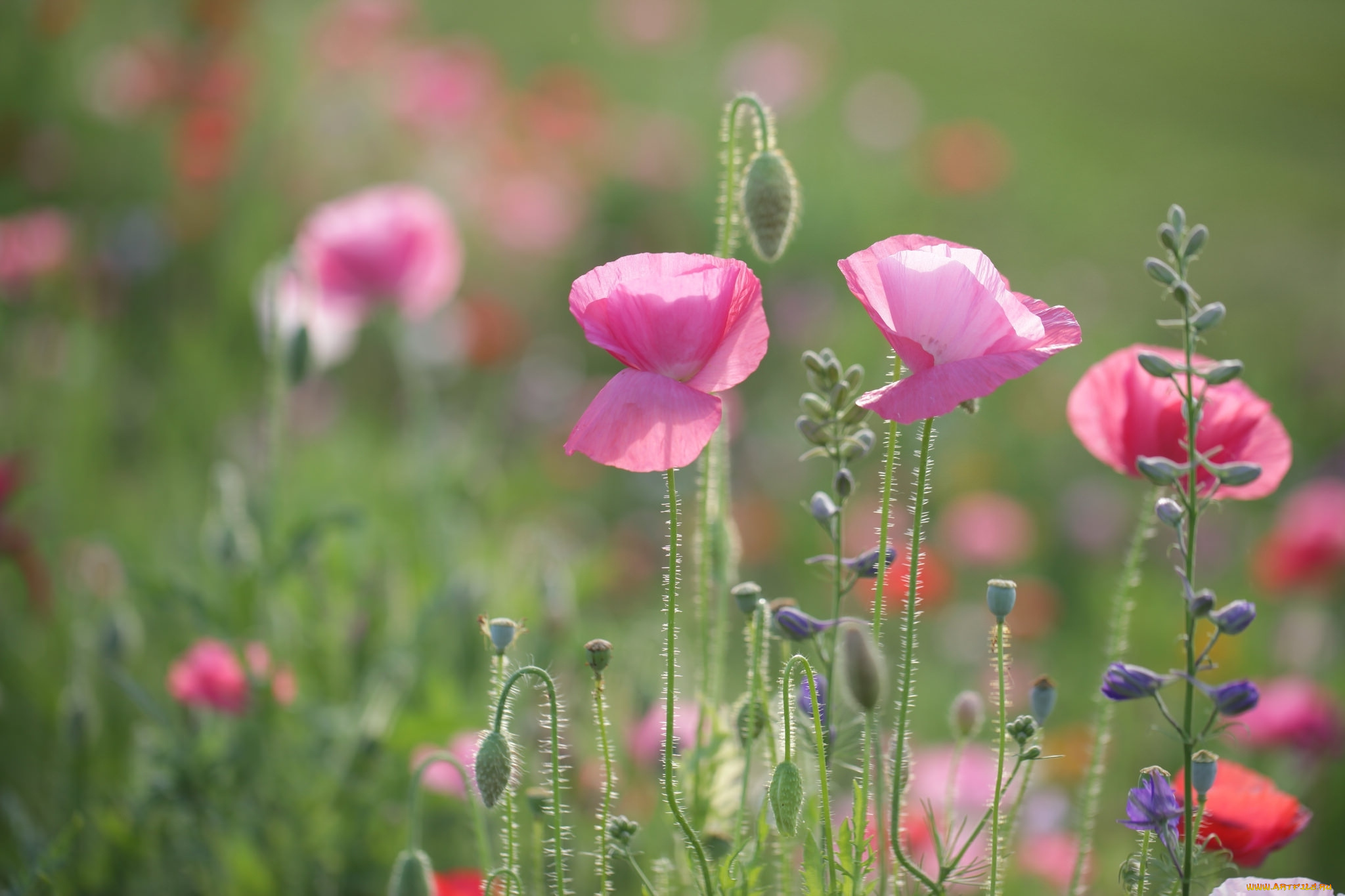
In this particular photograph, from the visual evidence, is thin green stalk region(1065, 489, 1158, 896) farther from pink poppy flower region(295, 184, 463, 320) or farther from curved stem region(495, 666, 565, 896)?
pink poppy flower region(295, 184, 463, 320)

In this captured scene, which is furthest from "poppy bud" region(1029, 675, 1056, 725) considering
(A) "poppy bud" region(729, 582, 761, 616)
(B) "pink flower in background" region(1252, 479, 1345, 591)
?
(B) "pink flower in background" region(1252, 479, 1345, 591)

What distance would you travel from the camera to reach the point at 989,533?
9.43 feet

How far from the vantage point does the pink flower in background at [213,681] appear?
61.6 inches

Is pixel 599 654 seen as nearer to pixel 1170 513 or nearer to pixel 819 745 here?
pixel 819 745

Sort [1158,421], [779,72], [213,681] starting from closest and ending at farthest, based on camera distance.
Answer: [1158,421], [213,681], [779,72]

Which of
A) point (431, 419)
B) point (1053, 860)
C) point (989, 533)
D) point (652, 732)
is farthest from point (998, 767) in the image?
point (989, 533)

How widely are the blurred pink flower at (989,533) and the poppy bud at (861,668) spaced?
2.16m

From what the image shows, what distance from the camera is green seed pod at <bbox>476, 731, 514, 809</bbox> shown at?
33.9 inches

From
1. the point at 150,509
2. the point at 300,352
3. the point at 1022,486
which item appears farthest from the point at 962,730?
the point at 1022,486

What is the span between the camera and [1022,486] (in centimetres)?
346

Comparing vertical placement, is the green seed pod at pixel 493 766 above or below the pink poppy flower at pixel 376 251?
below

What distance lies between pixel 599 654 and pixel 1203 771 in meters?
0.45

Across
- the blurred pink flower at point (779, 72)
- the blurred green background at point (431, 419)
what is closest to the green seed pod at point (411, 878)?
the blurred green background at point (431, 419)

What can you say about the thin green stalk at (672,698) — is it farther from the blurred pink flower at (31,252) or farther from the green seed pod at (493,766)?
the blurred pink flower at (31,252)
